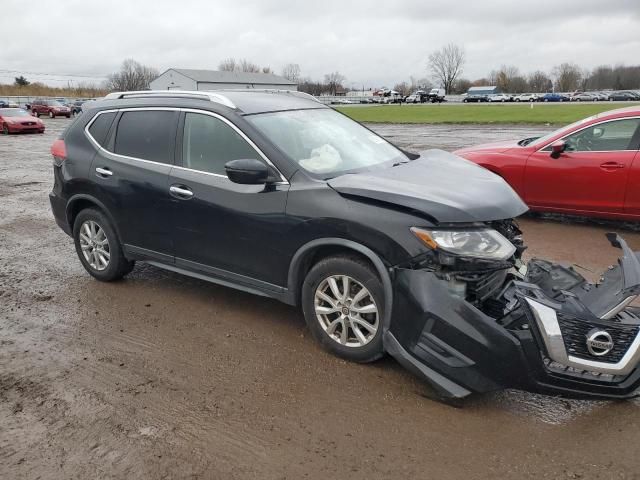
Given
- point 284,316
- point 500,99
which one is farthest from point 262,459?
point 500,99

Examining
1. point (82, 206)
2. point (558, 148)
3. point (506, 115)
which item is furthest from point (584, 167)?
point (506, 115)

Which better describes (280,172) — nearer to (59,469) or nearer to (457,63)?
(59,469)

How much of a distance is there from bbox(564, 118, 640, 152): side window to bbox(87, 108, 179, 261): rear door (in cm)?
523

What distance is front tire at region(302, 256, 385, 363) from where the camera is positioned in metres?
3.60

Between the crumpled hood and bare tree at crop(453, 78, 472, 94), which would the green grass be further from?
bare tree at crop(453, 78, 472, 94)

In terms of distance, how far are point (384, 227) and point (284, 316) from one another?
161cm

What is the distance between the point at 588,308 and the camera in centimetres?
321

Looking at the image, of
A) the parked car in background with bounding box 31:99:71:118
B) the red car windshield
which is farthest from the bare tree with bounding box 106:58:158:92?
the red car windshield

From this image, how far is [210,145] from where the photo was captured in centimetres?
448

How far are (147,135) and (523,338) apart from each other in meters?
3.61

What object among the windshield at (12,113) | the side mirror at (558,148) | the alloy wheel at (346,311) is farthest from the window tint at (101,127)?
the windshield at (12,113)

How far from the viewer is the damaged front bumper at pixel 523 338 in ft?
9.76

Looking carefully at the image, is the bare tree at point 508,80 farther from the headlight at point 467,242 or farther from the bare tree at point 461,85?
the headlight at point 467,242

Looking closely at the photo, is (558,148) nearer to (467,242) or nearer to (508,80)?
(467,242)
